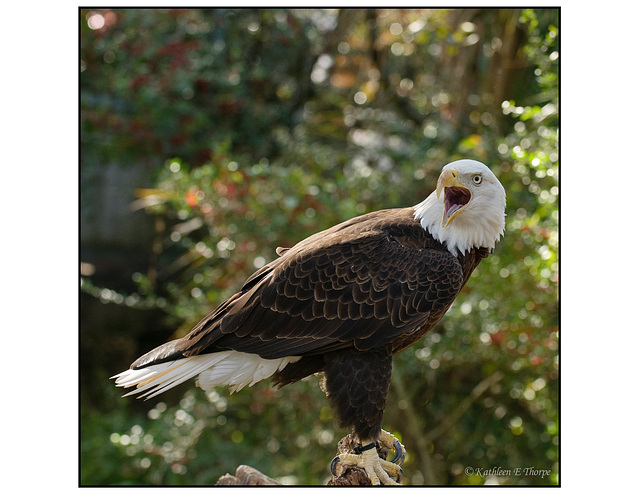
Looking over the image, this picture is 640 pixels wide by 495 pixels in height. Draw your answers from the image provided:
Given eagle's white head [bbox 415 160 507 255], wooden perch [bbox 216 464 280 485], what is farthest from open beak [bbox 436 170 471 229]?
wooden perch [bbox 216 464 280 485]

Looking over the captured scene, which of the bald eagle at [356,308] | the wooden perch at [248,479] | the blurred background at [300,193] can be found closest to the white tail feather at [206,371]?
the bald eagle at [356,308]

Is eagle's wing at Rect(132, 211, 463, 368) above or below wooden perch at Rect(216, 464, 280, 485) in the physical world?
above

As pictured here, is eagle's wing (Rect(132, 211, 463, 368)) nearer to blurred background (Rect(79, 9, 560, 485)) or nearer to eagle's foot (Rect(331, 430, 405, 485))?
eagle's foot (Rect(331, 430, 405, 485))

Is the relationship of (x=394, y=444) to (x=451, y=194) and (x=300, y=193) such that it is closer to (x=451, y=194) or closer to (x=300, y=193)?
(x=451, y=194)

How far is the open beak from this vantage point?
6.93 ft

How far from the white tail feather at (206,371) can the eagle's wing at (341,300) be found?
1.5 inches

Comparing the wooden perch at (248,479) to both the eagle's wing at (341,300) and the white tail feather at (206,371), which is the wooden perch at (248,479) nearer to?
the white tail feather at (206,371)

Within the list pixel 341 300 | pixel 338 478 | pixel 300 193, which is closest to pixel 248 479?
pixel 338 478

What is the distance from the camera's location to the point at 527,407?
4.42 metres

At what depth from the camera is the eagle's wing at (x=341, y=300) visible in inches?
86.4

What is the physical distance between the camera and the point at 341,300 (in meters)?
2.24

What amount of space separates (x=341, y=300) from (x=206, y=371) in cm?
56

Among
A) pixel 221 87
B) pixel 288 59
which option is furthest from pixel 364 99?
pixel 221 87

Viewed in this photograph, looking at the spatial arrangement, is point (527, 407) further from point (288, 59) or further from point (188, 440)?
point (288, 59)
